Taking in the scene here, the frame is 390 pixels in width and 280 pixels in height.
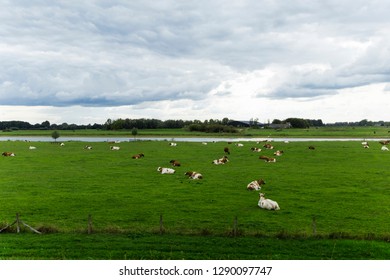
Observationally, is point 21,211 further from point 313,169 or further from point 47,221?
point 313,169

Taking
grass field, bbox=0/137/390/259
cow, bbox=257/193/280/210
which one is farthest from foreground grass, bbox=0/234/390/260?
cow, bbox=257/193/280/210

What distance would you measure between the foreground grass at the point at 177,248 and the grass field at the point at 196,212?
0.12 ft

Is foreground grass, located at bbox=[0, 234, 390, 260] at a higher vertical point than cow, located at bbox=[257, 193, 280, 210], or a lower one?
lower

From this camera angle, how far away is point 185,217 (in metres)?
16.9

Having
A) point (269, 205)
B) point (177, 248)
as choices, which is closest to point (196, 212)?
point (269, 205)

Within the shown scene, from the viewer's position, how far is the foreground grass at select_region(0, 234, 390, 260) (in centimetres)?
1169

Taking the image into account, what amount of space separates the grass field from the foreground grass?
4 centimetres

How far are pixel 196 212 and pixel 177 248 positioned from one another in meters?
5.48

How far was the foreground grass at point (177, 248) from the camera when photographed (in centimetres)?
1169

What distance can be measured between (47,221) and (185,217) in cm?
612

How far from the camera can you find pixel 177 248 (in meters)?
12.3

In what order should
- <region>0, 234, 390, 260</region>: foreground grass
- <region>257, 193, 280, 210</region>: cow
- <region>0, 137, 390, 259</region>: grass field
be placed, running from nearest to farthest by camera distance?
<region>0, 234, 390, 260</region>: foreground grass, <region>0, 137, 390, 259</region>: grass field, <region>257, 193, 280, 210</region>: cow

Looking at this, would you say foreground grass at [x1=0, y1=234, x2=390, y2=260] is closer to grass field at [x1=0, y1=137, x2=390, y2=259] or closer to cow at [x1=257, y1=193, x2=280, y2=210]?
grass field at [x1=0, y1=137, x2=390, y2=259]
